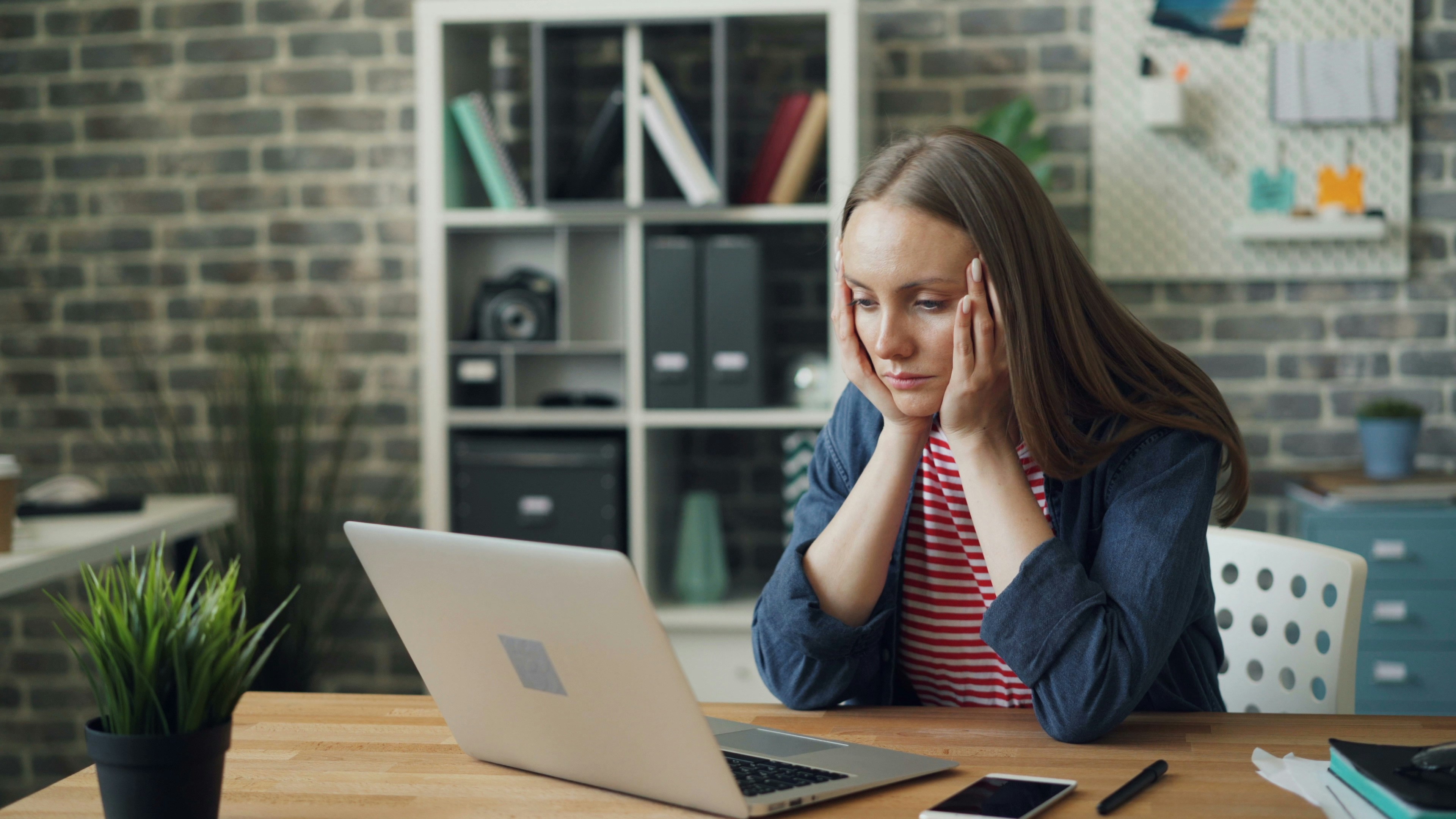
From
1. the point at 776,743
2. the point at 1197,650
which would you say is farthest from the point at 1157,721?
the point at 776,743

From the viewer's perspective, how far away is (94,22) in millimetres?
3322

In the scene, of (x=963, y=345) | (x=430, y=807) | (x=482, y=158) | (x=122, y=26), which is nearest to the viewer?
(x=430, y=807)

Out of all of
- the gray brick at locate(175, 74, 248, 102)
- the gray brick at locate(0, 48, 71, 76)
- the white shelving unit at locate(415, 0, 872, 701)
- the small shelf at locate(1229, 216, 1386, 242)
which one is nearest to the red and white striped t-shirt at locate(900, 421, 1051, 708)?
the white shelving unit at locate(415, 0, 872, 701)

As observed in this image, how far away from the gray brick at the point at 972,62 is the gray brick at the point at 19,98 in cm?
239

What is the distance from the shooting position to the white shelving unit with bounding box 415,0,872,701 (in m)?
2.76

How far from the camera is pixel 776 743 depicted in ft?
3.76

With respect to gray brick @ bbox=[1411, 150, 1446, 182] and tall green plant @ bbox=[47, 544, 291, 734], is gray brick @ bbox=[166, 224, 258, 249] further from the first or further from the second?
gray brick @ bbox=[1411, 150, 1446, 182]

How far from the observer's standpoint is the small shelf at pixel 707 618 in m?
2.84

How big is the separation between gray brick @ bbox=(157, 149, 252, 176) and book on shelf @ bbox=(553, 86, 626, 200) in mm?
1025

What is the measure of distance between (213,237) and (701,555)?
1.61 metres

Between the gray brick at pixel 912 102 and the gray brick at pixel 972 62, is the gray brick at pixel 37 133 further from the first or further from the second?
the gray brick at pixel 972 62

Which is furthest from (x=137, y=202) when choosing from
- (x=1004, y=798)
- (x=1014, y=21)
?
(x=1004, y=798)

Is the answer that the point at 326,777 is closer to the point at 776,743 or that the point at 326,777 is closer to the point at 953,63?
the point at 776,743

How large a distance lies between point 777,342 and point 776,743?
2.09m
